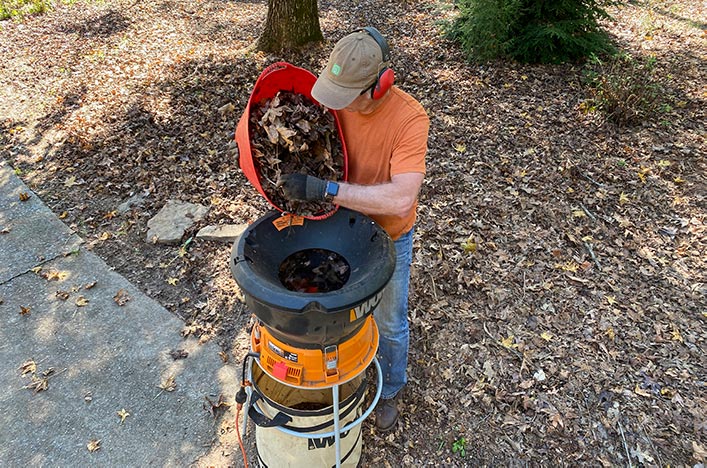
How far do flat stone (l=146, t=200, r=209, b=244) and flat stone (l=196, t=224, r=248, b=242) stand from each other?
0.70 ft

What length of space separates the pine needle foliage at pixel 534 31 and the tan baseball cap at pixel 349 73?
5.02m

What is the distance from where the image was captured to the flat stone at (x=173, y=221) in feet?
14.6

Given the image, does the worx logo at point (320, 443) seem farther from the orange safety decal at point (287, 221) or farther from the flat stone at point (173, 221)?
the flat stone at point (173, 221)

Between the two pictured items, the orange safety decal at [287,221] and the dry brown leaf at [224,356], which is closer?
the orange safety decal at [287,221]

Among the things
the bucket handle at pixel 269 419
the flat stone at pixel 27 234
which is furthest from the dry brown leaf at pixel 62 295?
the bucket handle at pixel 269 419

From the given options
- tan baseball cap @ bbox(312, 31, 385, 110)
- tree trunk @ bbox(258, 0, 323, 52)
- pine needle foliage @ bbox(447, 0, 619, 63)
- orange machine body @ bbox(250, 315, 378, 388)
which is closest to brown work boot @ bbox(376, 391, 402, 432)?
orange machine body @ bbox(250, 315, 378, 388)

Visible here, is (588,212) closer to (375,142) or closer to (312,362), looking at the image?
(375,142)

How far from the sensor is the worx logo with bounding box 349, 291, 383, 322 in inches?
73.9

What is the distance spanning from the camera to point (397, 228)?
254cm

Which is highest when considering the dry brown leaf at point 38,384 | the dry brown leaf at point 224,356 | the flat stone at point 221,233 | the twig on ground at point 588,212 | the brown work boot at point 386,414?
the twig on ground at point 588,212

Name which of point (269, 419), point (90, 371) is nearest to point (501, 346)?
point (269, 419)

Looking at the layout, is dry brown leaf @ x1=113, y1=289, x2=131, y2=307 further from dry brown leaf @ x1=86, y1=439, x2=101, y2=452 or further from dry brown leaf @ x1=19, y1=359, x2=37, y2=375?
dry brown leaf @ x1=86, y1=439, x2=101, y2=452

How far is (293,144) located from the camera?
7.26 feet

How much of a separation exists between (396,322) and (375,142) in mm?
1117
